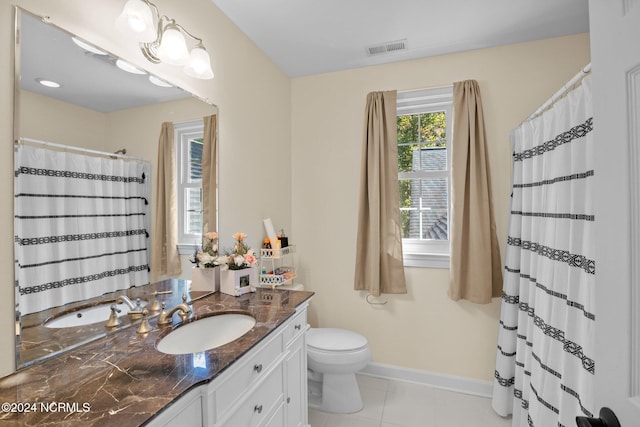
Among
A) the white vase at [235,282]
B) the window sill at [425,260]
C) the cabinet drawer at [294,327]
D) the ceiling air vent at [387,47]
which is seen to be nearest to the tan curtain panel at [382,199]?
the window sill at [425,260]

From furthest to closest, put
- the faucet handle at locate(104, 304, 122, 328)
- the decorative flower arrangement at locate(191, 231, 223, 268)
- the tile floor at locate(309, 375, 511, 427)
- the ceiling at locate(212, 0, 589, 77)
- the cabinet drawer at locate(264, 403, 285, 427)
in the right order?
the tile floor at locate(309, 375, 511, 427)
the ceiling at locate(212, 0, 589, 77)
the decorative flower arrangement at locate(191, 231, 223, 268)
the cabinet drawer at locate(264, 403, 285, 427)
the faucet handle at locate(104, 304, 122, 328)

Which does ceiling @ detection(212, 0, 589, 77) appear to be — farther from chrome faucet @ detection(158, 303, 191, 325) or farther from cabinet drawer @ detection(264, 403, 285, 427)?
cabinet drawer @ detection(264, 403, 285, 427)

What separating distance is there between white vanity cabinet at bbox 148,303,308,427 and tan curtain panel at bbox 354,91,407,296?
94 centimetres

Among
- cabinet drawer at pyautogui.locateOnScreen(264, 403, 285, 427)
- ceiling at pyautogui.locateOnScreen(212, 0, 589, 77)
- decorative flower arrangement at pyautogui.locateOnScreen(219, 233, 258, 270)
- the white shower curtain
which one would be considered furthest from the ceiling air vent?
cabinet drawer at pyautogui.locateOnScreen(264, 403, 285, 427)

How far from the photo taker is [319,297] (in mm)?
2721

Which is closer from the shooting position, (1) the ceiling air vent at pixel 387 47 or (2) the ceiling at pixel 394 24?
(2) the ceiling at pixel 394 24

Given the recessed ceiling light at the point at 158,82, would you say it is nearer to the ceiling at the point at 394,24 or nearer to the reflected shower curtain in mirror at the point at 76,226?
the reflected shower curtain in mirror at the point at 76,226

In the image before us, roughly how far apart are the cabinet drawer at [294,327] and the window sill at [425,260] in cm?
115

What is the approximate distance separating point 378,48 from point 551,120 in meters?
1.33

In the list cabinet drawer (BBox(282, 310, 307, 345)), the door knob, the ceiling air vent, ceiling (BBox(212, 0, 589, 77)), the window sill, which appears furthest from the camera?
the window sill

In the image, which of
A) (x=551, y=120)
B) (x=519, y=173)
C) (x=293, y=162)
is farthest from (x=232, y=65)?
(x=519, y=173)

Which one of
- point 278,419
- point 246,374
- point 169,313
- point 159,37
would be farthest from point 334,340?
point 159,37

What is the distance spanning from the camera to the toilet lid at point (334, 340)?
2.08 m

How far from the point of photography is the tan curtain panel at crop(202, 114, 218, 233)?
1.72m
